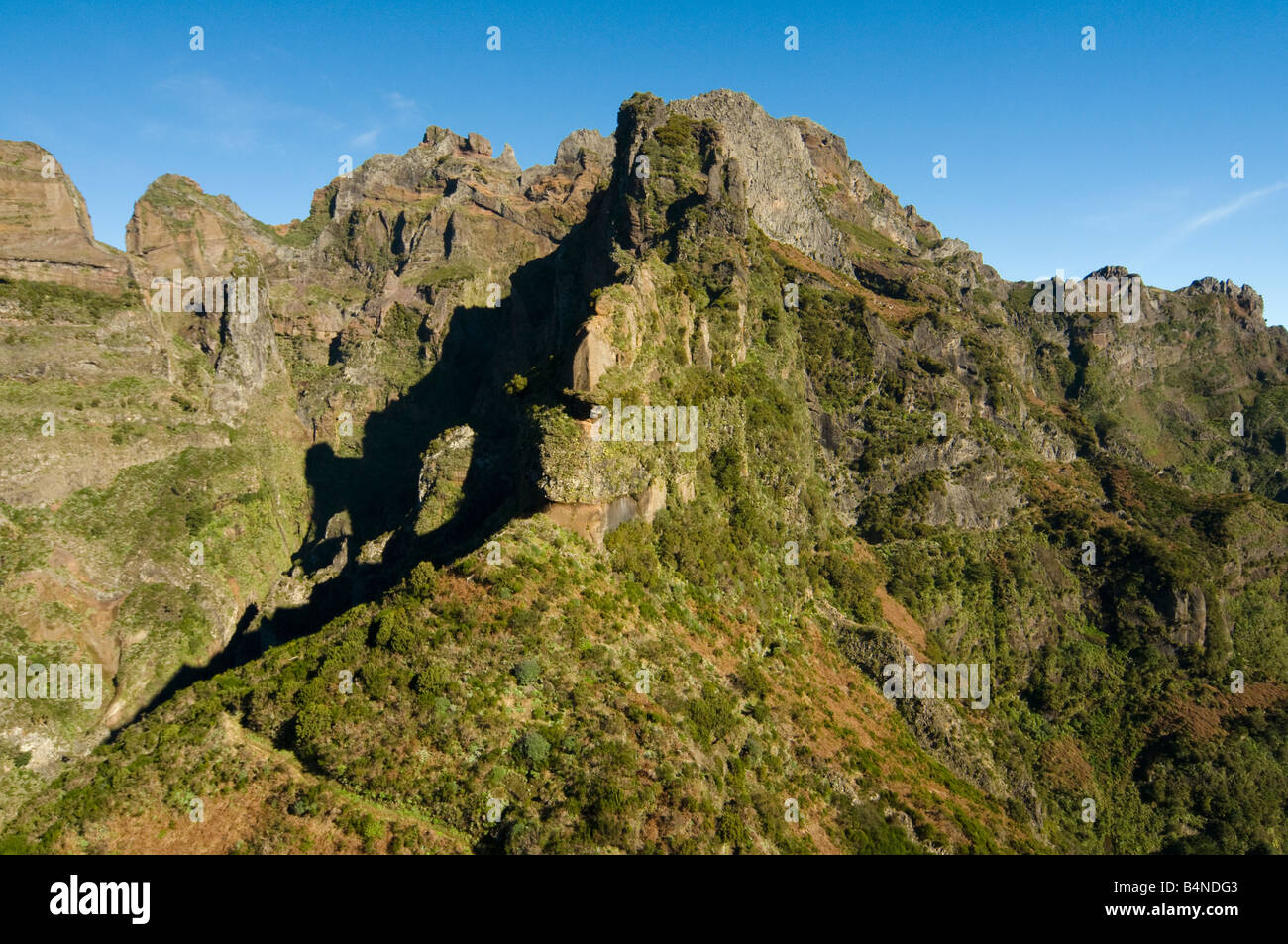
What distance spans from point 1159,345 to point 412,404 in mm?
168751

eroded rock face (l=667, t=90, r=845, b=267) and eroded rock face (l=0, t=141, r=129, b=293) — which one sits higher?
eroded rock face (l=667, t=90, r=845, b=267)

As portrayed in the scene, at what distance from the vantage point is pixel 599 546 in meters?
41.2

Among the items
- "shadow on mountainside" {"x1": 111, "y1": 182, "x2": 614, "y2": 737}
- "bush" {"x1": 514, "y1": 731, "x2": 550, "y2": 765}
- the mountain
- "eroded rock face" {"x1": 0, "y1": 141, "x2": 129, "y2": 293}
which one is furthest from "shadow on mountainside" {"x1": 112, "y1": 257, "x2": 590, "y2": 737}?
"eroded rock face" {"x1": 0, "y1": 141, "x2": 129, "y2": 293}

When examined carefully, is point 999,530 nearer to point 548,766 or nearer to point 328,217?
point 548,766

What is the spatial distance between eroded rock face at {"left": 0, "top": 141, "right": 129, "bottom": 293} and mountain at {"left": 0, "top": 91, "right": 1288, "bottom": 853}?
1.41ft

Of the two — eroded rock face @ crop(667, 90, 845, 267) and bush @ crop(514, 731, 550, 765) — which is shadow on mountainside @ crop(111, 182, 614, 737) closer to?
bush @ crop(514, 731, 550, 765)

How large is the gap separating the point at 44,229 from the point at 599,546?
278 ft

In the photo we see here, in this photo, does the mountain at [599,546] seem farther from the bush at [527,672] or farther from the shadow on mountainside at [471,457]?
the shadow on mountainside at [471,457]

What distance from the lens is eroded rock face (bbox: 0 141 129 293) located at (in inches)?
3022

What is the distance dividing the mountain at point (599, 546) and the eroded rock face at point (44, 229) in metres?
0.43

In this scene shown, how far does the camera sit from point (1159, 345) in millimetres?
159250

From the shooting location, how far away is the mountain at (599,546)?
1145 inches

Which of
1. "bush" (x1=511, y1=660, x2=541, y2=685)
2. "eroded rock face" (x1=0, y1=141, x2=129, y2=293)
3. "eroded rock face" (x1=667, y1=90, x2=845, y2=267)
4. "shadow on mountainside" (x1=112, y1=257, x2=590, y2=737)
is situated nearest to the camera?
"bush" (x1=511, y1=660, x2=541, y2=685)

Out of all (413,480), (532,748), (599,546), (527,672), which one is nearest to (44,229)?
(413,480)
